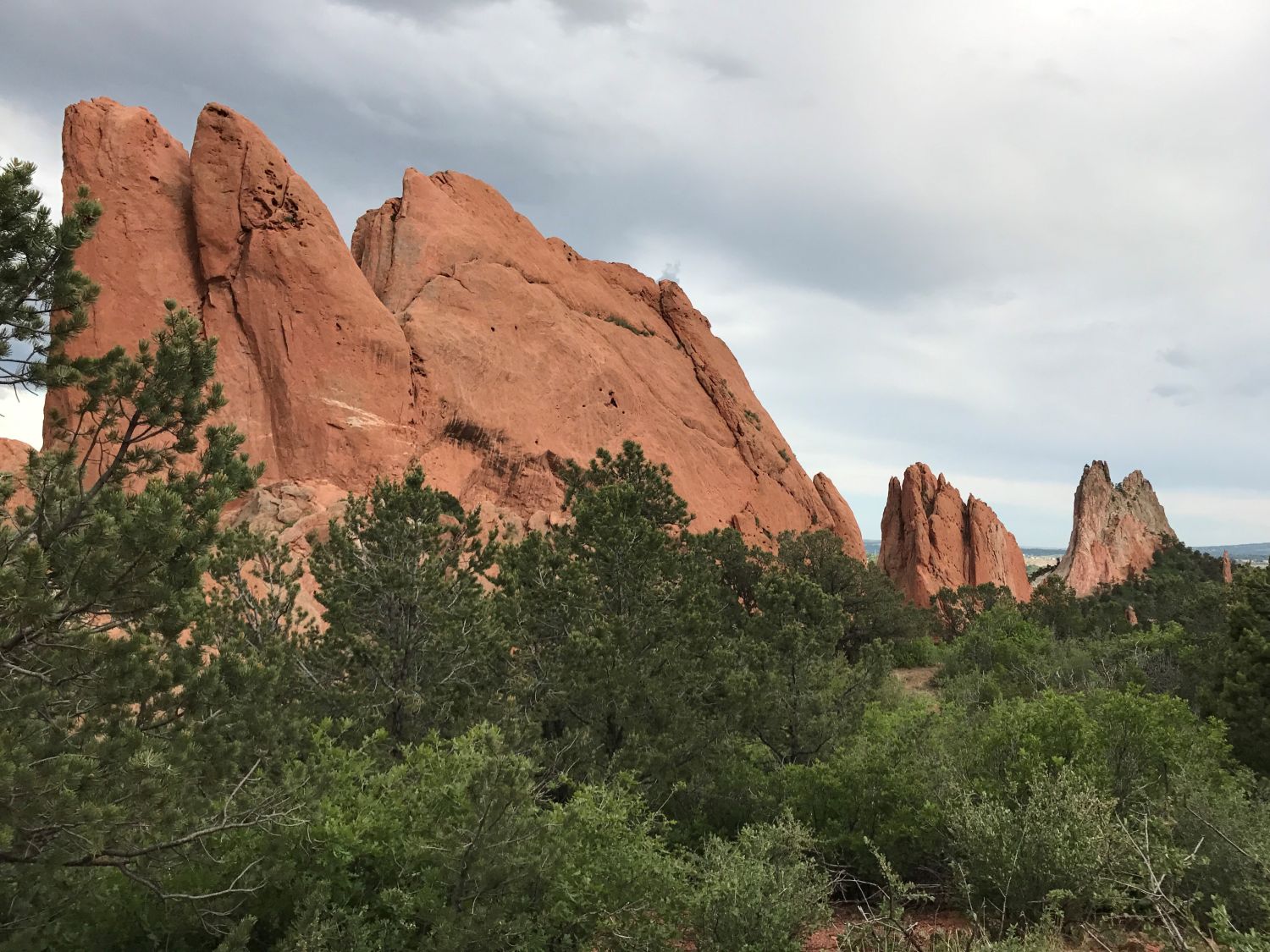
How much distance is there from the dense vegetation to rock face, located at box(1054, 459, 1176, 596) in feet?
211

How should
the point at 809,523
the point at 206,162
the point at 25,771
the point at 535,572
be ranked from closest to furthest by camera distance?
the point at 25,771 → the point at 535,572 → the point at 206,162 → the point at 809,523

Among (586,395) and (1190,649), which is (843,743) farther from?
(586,395)

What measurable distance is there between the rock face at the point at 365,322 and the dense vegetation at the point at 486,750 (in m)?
10.6

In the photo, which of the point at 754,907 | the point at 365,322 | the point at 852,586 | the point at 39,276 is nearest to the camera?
the point at 39,276

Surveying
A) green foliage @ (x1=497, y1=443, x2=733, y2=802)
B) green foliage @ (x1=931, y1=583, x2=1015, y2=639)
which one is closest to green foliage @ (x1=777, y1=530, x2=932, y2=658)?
green foliage @ (x1=931, y1=583, x2=1015, y2=639)

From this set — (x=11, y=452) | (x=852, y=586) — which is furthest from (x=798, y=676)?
(x=11, y=452)

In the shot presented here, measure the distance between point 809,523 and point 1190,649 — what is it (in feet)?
83.8

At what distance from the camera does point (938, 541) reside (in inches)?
2311

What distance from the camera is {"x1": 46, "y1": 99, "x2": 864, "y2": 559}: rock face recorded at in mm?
30250

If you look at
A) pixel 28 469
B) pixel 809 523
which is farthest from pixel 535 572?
pixel 809 523

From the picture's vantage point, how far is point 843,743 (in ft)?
46.1

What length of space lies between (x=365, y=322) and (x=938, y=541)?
47012mm

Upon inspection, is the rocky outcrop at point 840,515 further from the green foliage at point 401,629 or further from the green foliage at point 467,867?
the green foliage at point 467,867

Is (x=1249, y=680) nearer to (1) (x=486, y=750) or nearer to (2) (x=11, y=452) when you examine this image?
(1) (x=486, y=750)
